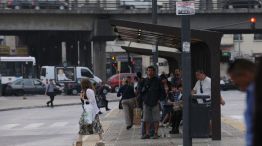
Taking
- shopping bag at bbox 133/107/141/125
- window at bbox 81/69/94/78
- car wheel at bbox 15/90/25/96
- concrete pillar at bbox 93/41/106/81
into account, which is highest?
shopping bag at bbox 133/107/141/125

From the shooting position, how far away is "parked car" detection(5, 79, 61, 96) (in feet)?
181

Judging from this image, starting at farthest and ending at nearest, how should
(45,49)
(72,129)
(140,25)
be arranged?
(45,49), (72,129), (140,25)

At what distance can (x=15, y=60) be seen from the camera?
201 feet

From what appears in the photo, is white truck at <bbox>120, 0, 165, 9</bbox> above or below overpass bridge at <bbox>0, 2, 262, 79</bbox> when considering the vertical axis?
above

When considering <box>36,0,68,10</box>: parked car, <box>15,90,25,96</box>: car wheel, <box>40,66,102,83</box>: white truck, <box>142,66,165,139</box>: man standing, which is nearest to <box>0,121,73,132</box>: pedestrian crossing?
<box>142,66,165,139</box>: man standing

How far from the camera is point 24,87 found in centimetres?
5516

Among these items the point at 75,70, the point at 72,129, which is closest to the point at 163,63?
the point at 75,70

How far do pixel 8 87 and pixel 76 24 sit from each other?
25.5 feet

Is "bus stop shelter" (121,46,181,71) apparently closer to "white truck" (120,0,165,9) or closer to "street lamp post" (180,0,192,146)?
"street lamp post" (180,0,192,146)

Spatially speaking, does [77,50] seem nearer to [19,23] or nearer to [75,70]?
[75,70]


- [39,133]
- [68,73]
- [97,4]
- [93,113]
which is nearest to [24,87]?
[68,73]

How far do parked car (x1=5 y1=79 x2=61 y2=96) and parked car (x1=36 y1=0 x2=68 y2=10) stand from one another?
6172 millimetres

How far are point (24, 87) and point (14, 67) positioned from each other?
706 cm

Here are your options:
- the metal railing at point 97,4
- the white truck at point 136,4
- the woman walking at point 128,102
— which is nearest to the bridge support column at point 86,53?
the white truck at point 136,4
